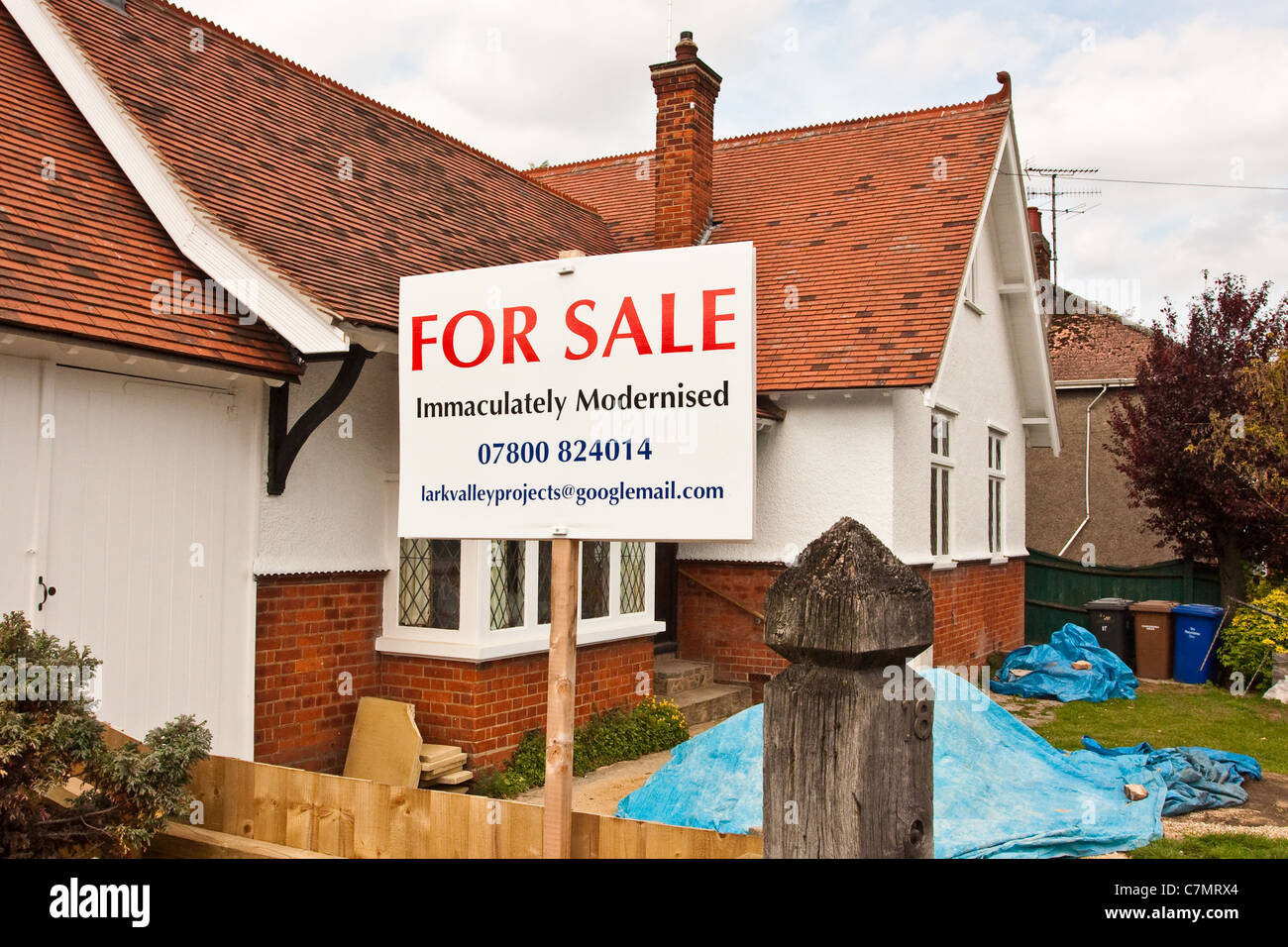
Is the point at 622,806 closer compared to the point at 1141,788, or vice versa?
the point at 622,806

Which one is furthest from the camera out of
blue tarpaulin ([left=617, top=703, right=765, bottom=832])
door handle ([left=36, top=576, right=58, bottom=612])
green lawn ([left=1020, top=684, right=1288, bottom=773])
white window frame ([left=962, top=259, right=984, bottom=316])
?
white window frame ([left=962, top=259, right=984, bottom=316])

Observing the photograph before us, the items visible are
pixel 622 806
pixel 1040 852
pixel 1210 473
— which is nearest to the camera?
pixel 1040 852

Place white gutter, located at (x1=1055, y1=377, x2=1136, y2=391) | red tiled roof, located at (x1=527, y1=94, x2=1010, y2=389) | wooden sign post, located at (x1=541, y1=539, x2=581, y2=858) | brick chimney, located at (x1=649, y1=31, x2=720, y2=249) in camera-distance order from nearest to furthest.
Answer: wooden sign post, located at (x1=541, y1=539, x2=581, y2=858) → red tiled roof, located at (x1=527, y1=94, x2=1010, y2=389) → brick chimney, located at (x1=649, y1=31, x2=720, y2=249) → white gutter, located at (x1=1055, y1=377, x2=1136, y2=391)

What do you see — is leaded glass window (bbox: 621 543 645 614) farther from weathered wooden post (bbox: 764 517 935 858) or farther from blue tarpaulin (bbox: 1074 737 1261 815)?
weathered wooden post (bbox: 764 517 935 858)

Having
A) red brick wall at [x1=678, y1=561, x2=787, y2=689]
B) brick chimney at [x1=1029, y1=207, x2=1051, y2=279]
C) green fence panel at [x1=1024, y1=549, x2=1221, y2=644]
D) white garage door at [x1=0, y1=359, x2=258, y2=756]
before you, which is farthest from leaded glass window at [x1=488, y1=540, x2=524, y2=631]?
brick chimney at [x1=1029, y1=207, x2=1051, y2=279]

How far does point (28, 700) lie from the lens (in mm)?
4184

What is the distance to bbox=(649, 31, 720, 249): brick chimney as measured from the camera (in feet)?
44.7

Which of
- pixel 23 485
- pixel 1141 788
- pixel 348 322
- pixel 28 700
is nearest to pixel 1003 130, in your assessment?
pixel 1141 788

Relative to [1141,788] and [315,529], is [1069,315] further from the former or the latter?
[315,529]

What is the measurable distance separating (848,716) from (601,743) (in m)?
6.89

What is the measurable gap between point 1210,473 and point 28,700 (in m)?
14.9

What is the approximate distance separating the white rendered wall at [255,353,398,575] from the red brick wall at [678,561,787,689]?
474 centimetres

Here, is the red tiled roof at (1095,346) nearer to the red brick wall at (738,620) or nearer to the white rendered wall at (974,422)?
the white rendered wall at (974,422)

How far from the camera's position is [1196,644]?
14.5m
